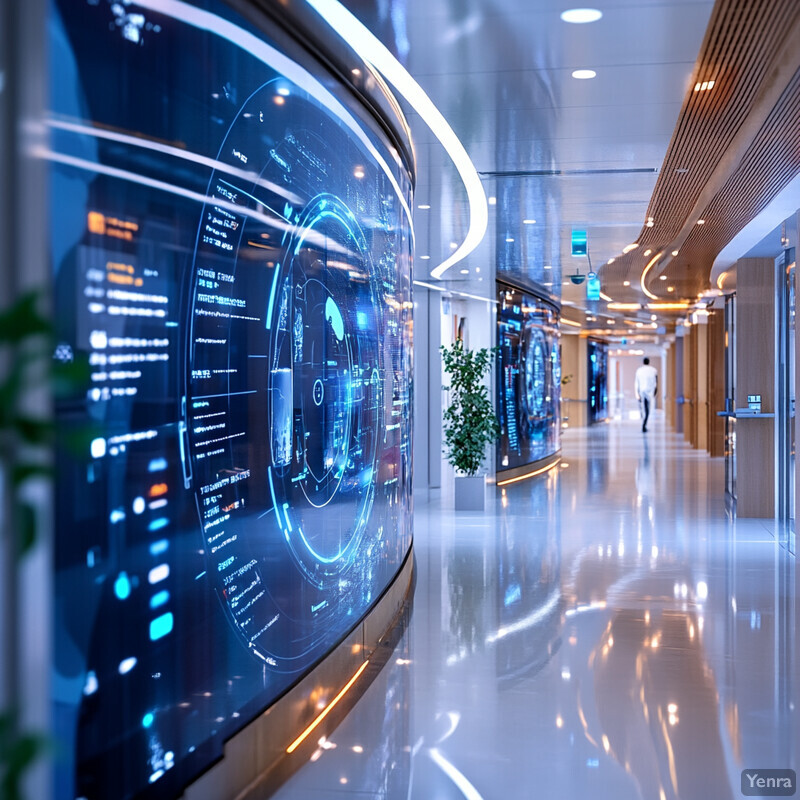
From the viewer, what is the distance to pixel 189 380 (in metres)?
3.22

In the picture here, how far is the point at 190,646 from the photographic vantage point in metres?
3.21

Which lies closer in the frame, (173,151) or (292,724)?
(173,151)

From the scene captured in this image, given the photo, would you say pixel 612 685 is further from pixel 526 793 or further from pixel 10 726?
pixel 10 726

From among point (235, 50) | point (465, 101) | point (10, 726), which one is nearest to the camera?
point (10, 726)

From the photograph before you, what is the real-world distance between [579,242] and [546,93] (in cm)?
596

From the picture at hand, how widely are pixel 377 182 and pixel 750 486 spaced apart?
7.48 metres

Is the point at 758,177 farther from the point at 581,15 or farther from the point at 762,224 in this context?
the point at 581,15

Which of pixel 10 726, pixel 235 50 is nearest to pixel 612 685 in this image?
pixel 235 50

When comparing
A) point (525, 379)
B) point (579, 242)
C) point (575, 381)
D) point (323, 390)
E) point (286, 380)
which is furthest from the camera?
point (575, 381)

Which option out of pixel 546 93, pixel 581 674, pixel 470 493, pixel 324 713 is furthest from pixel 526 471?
pixel 324 713

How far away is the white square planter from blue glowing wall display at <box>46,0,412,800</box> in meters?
7.35

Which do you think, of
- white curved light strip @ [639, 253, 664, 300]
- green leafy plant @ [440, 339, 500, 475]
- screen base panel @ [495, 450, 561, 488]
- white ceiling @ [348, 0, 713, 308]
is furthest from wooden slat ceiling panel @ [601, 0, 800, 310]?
screen base panel @ [495, 450, 561, 488]

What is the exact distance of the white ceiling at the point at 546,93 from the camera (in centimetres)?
480

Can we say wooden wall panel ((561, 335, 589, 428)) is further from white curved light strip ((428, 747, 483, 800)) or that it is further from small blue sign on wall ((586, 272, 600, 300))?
white curved light strip ((428, 747, 483, 800))
